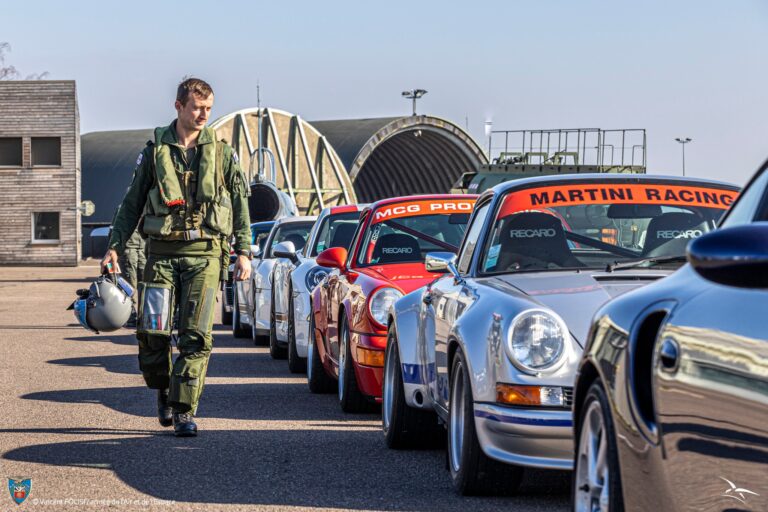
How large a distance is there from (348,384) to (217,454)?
6.11 feet

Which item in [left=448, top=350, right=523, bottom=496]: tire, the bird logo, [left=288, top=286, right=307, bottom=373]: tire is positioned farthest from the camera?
[left=288, top=286, right=307, bottom=373]: tire

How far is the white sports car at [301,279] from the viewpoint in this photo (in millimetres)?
12812

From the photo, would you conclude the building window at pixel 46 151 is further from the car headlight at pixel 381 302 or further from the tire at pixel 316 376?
the car headlight at pixel 381 302

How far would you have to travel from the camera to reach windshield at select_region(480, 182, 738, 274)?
7293mm

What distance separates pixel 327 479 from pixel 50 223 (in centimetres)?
5730

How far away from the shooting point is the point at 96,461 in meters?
7.66

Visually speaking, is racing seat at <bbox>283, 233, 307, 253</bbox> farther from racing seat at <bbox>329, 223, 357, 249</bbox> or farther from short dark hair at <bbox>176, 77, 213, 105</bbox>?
short dark hair at <bbox>176, 77, 213, 105</bbox>

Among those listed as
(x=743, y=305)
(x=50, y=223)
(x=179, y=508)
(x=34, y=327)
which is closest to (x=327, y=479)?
(x=179, y=508)

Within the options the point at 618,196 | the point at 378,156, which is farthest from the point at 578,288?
the point at 378,156

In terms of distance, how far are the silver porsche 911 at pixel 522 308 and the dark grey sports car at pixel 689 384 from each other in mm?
1370

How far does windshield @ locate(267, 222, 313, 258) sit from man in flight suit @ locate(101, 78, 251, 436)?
871 centimetres

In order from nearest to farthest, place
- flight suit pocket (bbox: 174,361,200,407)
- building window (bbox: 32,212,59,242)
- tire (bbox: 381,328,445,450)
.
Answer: tire (bbox: 381,328,445,450)
flight suit pocket (bbox: 174,361,200,407)
building window (bbox: 32,212,59,242)

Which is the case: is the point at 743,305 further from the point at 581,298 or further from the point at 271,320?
the point at 271,320

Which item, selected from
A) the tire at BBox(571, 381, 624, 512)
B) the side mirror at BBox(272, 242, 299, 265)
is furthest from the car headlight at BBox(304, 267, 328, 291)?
the tire at BBox(571, 381, 624, 512)
